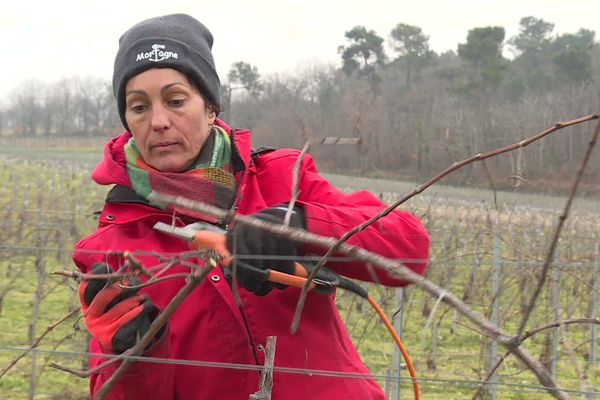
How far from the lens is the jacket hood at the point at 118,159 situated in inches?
64.7

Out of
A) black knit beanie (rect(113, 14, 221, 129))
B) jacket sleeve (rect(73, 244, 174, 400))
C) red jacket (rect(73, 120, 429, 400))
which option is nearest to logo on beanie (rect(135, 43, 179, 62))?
black knit beanie (rect(113, 14, 221, 129))

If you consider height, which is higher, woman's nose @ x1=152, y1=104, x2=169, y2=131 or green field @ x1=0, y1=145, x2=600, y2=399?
woman's nose @ x1=152, y1=104, x2=169, y2=131

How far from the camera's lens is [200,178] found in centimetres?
160

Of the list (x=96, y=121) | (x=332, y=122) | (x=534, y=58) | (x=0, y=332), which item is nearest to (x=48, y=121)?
(x=96, y=121)

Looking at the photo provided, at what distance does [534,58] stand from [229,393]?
28910 millimetres

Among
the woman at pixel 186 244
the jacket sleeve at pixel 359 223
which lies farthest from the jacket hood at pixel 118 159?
the jacket sleeve at pixel 359 223

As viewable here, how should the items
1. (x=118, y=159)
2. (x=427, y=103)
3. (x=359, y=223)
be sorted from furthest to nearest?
(x=427, y=103) < (x=118, y=159) < (x=359, y=223)

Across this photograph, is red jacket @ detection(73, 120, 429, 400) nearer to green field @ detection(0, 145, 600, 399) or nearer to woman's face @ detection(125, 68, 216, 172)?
woman's face @ detection(125, 68, 216, 172)

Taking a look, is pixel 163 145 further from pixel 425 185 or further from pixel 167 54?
pixel 425 185

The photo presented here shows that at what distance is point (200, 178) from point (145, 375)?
41cm

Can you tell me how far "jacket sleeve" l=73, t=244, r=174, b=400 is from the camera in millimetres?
1434

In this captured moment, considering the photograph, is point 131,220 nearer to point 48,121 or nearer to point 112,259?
point 112,259

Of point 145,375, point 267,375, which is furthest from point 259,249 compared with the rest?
point 145,375

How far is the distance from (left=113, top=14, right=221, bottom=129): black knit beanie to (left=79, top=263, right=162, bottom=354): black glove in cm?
51
